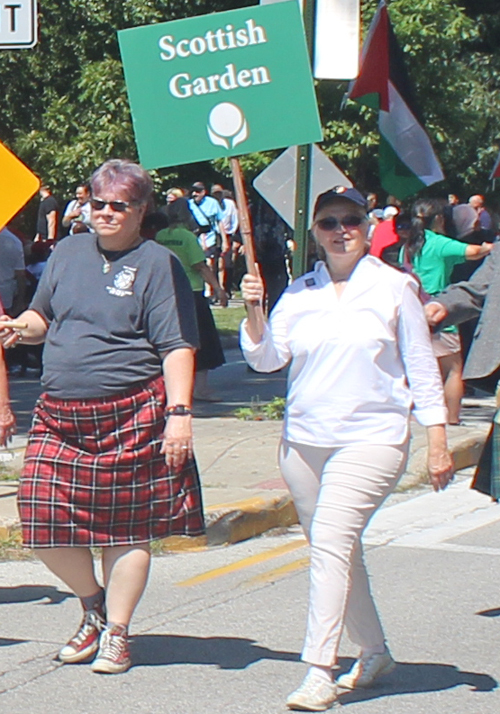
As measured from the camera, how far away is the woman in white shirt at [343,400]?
462cm

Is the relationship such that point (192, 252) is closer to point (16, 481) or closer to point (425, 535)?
point (16, 481)

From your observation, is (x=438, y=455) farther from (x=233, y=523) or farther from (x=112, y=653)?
(x=233, y=523)

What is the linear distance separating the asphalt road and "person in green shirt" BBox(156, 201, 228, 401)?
175 inches

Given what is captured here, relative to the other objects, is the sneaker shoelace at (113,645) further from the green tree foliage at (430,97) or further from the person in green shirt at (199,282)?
the green tree foliage at (430,97)

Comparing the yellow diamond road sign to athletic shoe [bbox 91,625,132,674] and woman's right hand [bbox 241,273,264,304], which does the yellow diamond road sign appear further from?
athletic shoe [bbox 91,625,132,674]

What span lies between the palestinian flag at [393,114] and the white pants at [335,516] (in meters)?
5.09

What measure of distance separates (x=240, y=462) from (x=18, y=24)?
3.28 m

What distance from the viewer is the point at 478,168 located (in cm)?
3231

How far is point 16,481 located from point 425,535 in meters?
2.70

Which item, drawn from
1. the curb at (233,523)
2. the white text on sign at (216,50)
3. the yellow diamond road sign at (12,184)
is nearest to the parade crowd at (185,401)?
the white text on sign at (216,50)

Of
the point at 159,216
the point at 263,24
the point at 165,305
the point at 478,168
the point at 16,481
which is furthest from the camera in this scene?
the point at 478,168

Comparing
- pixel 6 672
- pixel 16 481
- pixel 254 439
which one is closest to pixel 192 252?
pixel 254 439

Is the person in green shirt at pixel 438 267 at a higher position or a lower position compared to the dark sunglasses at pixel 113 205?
lower

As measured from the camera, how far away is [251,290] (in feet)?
15.5
